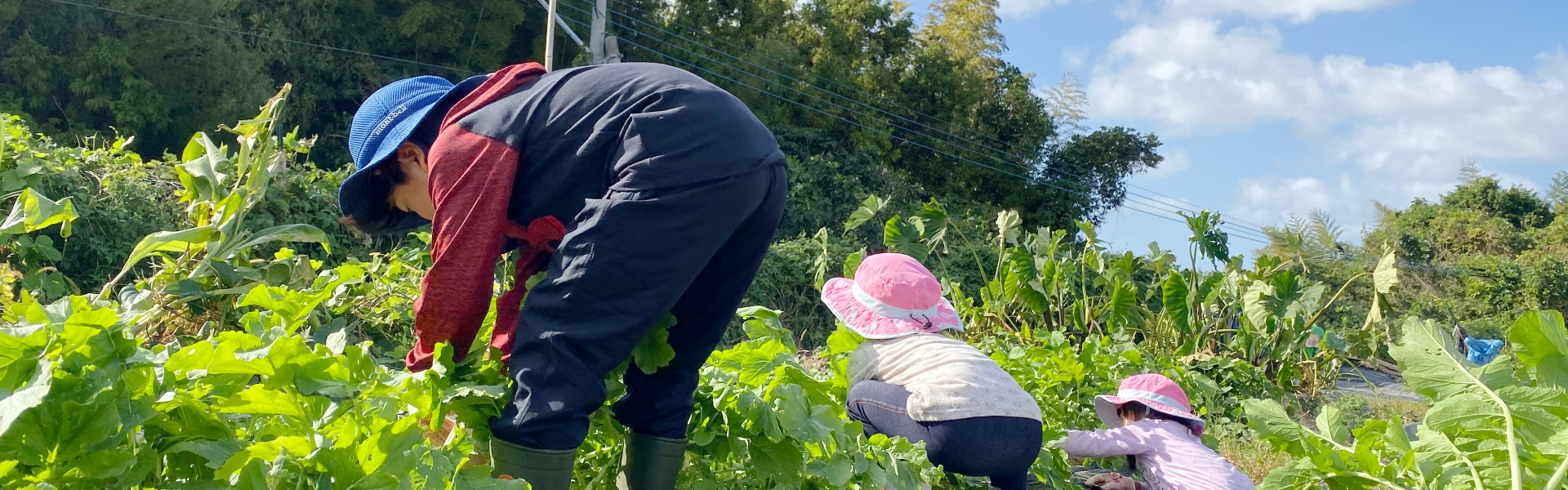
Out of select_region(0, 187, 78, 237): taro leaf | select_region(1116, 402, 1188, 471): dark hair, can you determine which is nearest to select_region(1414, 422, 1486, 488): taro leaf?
select_region(1116, 402, 1188, 471): dark hair

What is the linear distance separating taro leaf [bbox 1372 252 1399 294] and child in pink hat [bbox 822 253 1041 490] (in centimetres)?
441

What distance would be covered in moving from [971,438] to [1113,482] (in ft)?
3.41

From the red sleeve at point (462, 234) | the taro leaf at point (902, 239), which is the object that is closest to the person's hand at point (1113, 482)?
the red sleeve at point (462, 234)

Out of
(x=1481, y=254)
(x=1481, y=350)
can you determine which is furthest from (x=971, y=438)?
(x=1481, y=254)

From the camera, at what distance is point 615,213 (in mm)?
1721

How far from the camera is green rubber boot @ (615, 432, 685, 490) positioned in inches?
80.4

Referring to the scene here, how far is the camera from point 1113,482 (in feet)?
11.1

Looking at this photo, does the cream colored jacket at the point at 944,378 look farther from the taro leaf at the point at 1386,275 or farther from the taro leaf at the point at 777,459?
the taro leaf at the point at 1386,275

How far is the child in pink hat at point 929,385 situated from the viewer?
2594mm

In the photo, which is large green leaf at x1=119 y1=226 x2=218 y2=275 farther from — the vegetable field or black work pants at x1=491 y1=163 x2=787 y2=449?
black work pants at x1=491 y1=163 x2=787 y2=449

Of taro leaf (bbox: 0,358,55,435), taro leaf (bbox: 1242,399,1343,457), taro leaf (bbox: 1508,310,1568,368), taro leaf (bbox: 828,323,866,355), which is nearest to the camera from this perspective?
taro leaf (bbox: 0,358,55,435)

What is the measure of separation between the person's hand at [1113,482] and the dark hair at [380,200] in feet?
7.60

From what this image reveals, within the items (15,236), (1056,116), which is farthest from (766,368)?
(1056,116)

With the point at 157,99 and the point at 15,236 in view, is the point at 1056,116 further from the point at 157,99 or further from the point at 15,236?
the point at 15,236
